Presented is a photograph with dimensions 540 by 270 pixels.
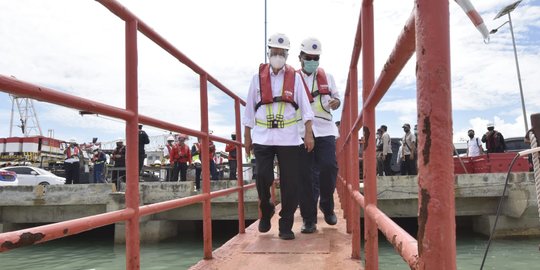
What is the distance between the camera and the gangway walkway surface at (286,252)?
102 inches

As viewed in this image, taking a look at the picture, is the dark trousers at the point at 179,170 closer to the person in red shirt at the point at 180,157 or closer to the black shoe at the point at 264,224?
the person in red shirt at the point at 180,157

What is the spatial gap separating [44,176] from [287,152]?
16.0 meters

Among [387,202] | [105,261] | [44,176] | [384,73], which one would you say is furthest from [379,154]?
[44,176]

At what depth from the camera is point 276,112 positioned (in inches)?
133

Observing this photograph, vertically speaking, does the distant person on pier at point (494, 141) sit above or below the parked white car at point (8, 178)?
above

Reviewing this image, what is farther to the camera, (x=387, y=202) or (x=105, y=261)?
(x=387, y=202)

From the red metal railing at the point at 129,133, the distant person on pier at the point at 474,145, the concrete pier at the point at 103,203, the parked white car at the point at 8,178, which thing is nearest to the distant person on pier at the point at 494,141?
the distant person on pier at the point at 474,145

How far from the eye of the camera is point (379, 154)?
10.6 metres

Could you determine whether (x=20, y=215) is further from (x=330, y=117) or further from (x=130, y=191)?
Result: (x=130, y=191)

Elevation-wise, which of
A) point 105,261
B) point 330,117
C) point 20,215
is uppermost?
point 330,117

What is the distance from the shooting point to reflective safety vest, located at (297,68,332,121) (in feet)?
13.1

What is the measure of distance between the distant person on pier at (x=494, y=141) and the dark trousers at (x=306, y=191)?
336 inches

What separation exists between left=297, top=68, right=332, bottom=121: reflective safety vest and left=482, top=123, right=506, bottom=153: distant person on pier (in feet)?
27.1

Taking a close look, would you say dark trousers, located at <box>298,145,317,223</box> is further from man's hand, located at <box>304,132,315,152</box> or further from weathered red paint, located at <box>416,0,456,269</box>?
weathered red paint, located at <box>416,0,456,269</box>
